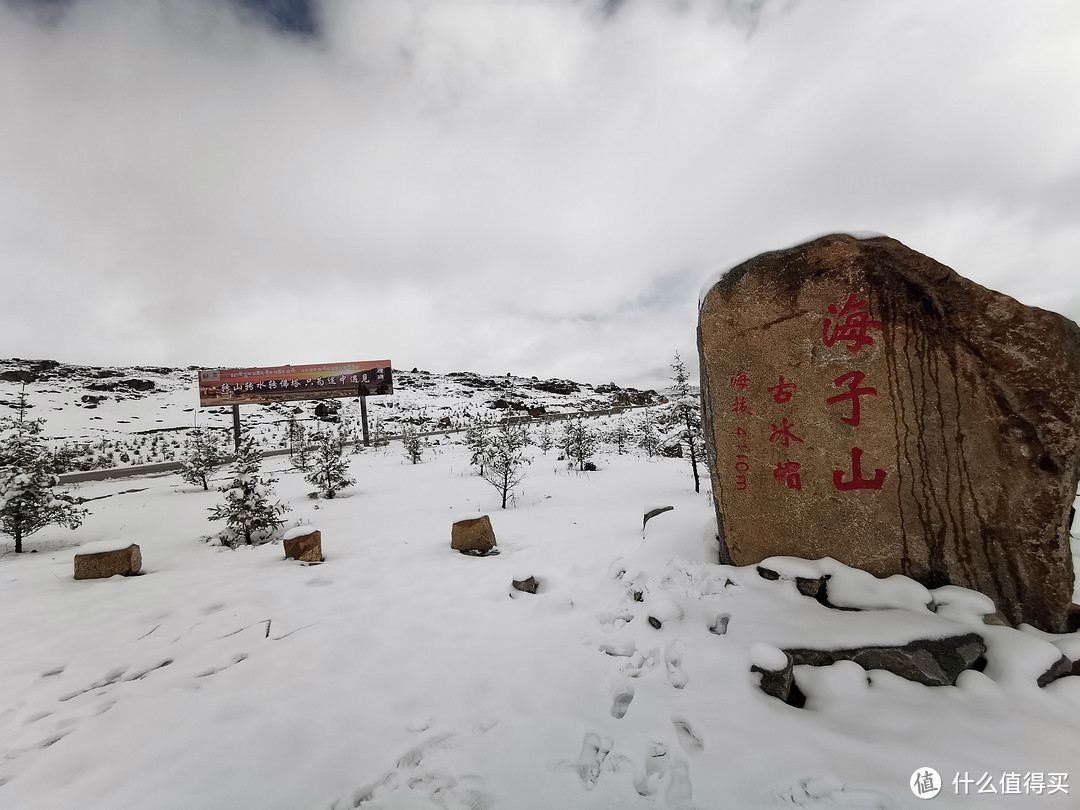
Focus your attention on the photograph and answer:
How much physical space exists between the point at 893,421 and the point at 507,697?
326 cm

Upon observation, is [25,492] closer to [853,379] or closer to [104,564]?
[104,564]

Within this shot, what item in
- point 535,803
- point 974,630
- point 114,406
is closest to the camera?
point 535,803

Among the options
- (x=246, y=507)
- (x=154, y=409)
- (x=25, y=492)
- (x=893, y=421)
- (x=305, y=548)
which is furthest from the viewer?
(x=154, y=409)

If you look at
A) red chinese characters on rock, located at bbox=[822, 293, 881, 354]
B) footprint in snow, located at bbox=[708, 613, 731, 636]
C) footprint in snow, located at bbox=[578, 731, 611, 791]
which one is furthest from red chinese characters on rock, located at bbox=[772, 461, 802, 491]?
footprint in snow, located at bbox=[578, 731, 611, 791]

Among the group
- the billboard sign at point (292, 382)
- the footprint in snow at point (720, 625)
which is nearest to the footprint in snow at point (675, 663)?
the footprint in snow at point (720, 625)

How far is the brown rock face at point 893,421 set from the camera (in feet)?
9.10

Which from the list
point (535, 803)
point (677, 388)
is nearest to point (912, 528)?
point (535, 803)

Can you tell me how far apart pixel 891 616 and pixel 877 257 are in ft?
8.03

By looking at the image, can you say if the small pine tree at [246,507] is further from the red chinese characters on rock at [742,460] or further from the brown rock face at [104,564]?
the red chinese characters on rock at [742,460]

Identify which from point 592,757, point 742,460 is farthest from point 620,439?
point 592,757

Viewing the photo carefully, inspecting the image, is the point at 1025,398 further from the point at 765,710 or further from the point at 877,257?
the point at 765,710

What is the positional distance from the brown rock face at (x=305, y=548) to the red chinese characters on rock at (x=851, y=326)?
5788mm

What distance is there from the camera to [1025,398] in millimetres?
2775

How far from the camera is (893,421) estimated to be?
3117 mm
